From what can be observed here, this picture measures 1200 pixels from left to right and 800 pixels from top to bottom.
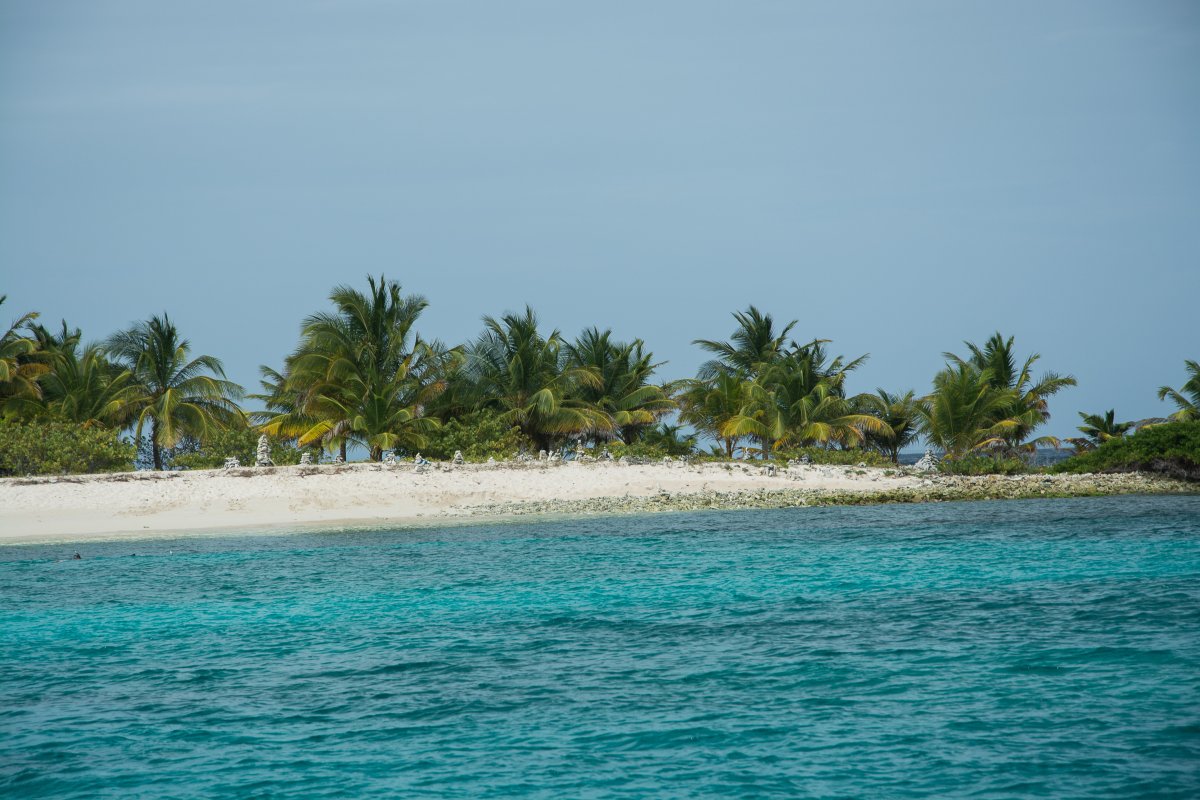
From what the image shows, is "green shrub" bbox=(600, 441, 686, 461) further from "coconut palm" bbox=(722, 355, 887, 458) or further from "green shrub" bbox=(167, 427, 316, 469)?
"green shrub" bbox=(167, 427, 316, 469)

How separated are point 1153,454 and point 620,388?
18944mm

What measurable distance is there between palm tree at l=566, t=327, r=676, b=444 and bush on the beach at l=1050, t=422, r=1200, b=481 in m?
15.0

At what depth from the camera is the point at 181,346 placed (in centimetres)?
3691

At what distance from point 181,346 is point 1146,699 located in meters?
34.9

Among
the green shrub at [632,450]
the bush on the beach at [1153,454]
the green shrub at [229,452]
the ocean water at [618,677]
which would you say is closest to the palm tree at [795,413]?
the green shrub at [632,450]

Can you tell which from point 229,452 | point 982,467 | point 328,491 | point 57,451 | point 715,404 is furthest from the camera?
point 715,404

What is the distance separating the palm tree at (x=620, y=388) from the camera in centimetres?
3988

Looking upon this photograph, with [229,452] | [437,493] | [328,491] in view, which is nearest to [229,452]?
[229,452]

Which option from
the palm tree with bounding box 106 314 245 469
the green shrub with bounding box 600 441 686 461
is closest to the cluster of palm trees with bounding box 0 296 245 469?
the palm tree with bounding box 106 314 245 469

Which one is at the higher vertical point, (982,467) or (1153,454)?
(1153,454)

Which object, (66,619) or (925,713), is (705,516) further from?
(925,713)

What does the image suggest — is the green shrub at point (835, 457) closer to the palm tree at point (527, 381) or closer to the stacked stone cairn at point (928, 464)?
the stacked stone cairn at point (928, 464)

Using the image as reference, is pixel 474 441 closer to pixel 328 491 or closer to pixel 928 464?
pixel 328 491

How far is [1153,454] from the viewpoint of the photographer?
3278cm
